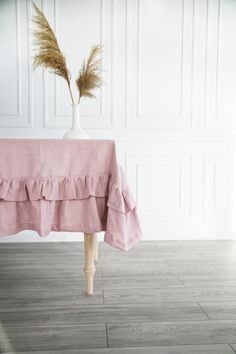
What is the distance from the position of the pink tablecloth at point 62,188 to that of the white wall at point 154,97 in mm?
1231

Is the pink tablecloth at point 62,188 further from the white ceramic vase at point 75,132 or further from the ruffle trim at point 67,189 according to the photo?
the white ceramic vase at point 75,132

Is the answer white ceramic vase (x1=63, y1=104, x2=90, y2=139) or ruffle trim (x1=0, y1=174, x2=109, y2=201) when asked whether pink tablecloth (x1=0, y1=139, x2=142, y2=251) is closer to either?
ruffle trim (x1=0, y1=174, x2=109, y2=201)

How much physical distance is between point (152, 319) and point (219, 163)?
175 cm

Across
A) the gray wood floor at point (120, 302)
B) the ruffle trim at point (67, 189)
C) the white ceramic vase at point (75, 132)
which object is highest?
the white ceramic vase at point (75, 132)

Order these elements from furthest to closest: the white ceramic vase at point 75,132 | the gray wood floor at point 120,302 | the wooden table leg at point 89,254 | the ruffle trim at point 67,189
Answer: the white ceramic vase at point 75,132 < the wooden table leg at point 89,254 < the ruffle trim at point 67,189 < the gray wood floor at point 120,302

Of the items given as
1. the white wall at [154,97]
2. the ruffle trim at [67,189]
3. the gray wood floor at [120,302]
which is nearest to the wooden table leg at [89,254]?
the gray wood floor at [120,302]

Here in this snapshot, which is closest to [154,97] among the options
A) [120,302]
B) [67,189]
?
[67,189]

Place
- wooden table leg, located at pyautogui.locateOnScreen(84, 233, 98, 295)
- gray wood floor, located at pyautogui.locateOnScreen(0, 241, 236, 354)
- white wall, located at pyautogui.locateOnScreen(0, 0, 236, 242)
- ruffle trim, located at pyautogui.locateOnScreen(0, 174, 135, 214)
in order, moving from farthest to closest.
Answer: white wall, located at pyautogui.locateOnScreen(0, 0, 236, 242) < wooden table leg, located at pyautogui.locateOnScreen(84, 233, 98, 295) < ruffle trim, located at pyautogui.locateOnScreen(0, 174, 135, 214) < gray wood floor, located at pyautogui.locateOnScreen(0, 241, 236, 354)

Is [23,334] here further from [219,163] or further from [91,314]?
[219,163]

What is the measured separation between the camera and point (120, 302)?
1.70m

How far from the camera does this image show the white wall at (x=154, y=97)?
2.77 metres

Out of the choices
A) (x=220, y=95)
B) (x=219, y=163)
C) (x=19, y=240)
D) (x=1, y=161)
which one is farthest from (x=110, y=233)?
(x=220, y=95)

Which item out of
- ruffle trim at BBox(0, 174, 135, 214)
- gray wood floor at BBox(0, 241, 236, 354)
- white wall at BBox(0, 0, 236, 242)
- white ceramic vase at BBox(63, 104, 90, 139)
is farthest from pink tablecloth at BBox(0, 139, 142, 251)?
white wall at BBox(0, 0, 236, 242)

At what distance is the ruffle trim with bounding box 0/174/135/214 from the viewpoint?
160cm
